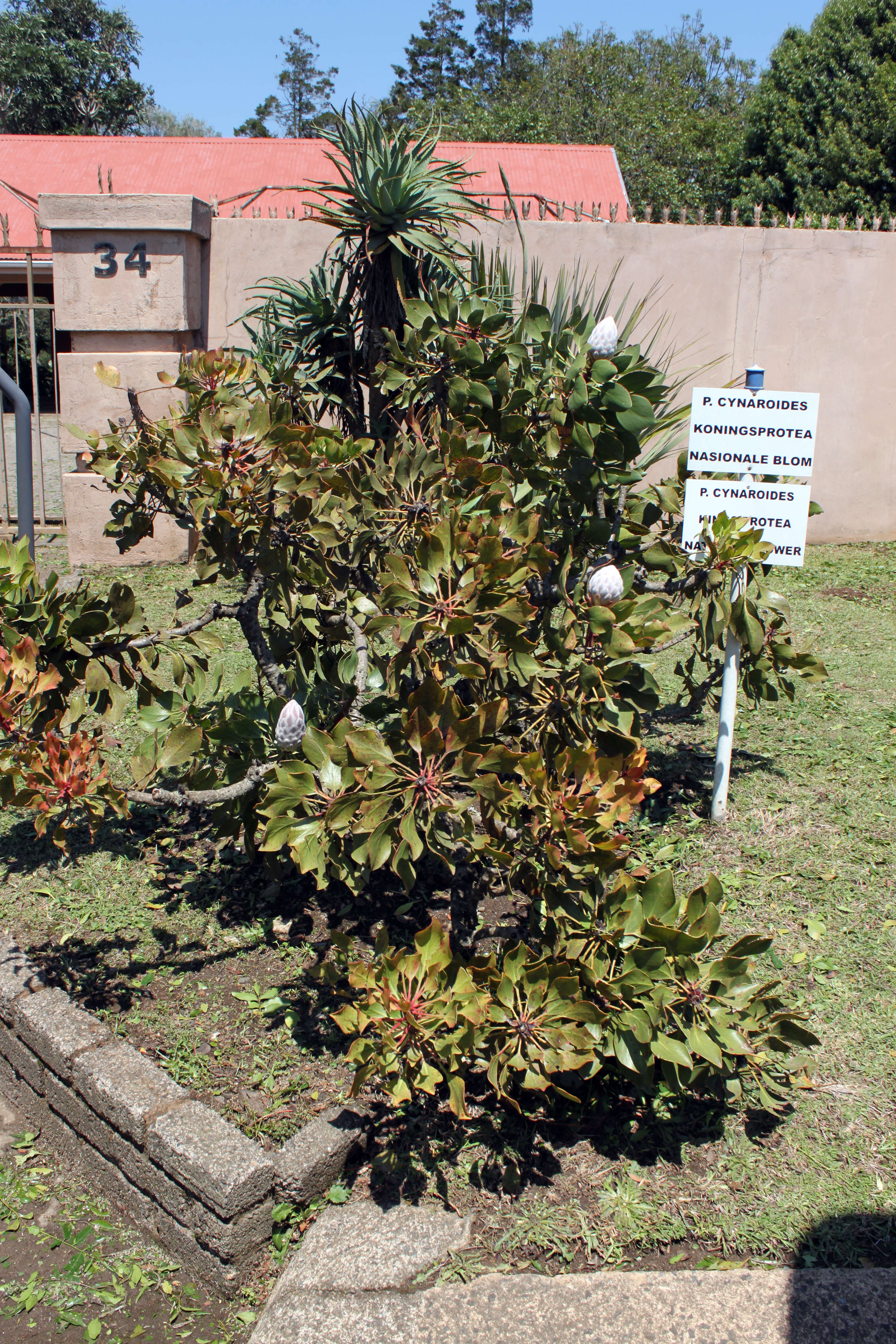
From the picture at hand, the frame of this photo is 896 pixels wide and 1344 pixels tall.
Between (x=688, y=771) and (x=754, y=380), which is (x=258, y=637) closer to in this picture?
(x=754, y=380)

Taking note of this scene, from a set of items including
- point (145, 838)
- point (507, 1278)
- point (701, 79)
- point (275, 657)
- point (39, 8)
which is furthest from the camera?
point (701, 79)

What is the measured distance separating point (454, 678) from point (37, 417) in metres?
5.54

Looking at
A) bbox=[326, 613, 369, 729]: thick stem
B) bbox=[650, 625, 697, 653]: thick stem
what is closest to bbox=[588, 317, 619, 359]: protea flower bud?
bbox=[650, 625, 697, 653]: thick stem

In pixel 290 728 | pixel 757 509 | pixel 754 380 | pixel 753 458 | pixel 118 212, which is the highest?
pixel 118 212

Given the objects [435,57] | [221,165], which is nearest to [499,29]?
[435,57]

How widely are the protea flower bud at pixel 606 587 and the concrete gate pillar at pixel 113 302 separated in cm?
535

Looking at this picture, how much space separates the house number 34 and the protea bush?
4.24 metres

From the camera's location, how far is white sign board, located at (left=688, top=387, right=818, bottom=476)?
3.81m

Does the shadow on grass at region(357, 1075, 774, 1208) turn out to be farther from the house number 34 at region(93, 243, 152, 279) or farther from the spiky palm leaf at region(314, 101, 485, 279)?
the house number 34 at region(93, 243, 152, 279)

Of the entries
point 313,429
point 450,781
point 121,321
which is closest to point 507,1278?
point 450,781

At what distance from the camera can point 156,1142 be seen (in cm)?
244

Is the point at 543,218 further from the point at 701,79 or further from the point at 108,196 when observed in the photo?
the point at 701,79

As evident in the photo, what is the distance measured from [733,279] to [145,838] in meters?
6.98

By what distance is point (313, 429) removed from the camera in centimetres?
300
